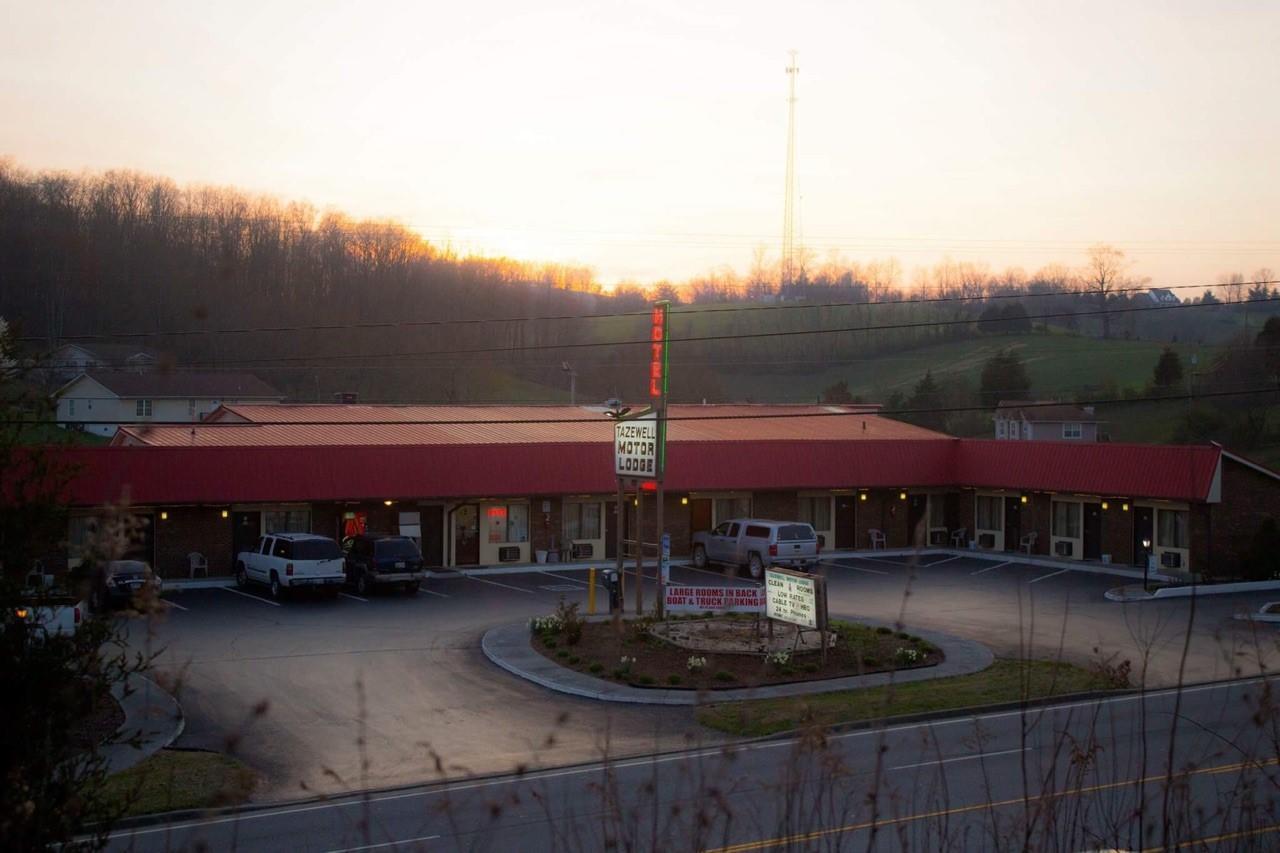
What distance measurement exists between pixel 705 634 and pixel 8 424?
22.5 metres

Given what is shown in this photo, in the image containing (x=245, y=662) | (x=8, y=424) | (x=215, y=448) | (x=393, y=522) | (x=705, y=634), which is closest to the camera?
(x=8, y=424)

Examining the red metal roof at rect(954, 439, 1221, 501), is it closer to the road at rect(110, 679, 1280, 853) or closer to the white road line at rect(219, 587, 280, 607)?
the road at rect(110, 679, 1280, 853)

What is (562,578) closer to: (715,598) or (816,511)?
(715,598)

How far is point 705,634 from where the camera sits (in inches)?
1086

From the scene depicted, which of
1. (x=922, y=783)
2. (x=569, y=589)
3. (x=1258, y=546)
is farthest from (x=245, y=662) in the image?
(x=1258, y=546)

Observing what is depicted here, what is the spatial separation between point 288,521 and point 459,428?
8486 millimetres

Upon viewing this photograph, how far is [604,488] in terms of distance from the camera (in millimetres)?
42031

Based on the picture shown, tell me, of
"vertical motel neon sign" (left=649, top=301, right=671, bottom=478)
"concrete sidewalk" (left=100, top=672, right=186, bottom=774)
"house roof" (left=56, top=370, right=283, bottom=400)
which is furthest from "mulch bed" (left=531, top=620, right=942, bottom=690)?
"house roof" (left=56, top=370, right=283, bottom=400)

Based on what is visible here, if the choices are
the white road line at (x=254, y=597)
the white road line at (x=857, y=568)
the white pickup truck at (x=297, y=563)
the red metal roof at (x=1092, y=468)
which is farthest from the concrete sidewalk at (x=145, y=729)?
the red metal roof at (x=1092, y=468)

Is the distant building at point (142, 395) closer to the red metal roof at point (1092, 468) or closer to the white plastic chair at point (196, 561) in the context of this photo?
the white plastic chair at point (196, 561)

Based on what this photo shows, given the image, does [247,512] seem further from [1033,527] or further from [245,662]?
[1033,527]

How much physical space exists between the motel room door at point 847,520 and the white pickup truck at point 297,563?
2164cm

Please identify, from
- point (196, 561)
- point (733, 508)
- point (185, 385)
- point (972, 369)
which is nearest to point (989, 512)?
point (733, 508)

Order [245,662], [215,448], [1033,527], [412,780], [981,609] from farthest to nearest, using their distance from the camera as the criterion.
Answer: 1. [1033,527]
2. [215,448]
3. [981,609]
4. [245,662]
5. [412,780]
